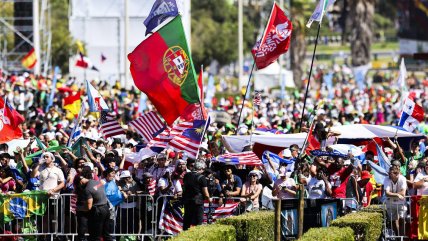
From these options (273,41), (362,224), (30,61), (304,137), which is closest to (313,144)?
(304,137)

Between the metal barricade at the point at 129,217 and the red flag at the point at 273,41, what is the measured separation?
4920 mm

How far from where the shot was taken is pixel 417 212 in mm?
20312

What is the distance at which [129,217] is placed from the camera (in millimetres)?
21484

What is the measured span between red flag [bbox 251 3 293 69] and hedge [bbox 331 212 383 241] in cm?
675

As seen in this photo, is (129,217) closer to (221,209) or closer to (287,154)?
(221,209)

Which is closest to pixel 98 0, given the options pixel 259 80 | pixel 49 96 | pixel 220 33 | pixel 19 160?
pixel 259 80

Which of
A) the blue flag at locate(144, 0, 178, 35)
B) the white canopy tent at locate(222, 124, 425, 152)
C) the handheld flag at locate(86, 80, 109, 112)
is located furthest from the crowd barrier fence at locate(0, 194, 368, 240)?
the handheld flag at locate(86, 80, 109, 112)

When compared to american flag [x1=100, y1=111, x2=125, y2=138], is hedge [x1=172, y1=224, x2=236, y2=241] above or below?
below

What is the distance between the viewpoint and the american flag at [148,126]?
24250mm

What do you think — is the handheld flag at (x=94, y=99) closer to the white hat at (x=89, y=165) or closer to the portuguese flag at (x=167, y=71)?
the portuguese flag at (x=167, y=71)

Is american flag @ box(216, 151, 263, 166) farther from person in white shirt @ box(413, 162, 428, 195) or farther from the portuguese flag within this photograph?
person in white shirt @ box(413, 162, 428, 195)

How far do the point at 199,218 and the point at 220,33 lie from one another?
248 ft

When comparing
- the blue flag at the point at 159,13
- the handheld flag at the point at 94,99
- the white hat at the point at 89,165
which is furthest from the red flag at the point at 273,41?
the white hat at the point at 89,165

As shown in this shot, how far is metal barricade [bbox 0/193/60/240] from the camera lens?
69.3 ft
